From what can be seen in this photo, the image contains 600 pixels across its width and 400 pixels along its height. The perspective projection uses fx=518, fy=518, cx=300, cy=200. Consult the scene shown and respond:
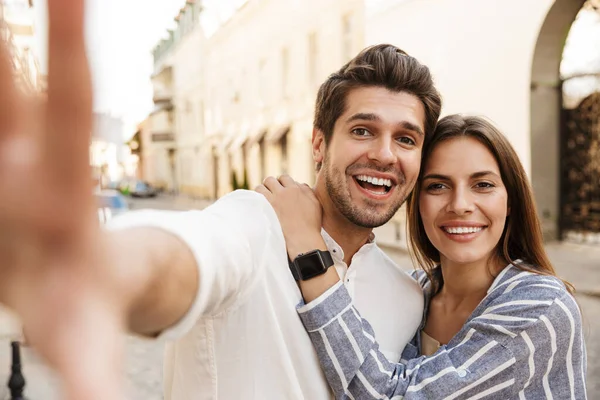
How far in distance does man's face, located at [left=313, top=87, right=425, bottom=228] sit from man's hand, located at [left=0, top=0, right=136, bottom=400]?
1.38m

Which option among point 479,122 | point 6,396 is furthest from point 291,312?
point 6,396

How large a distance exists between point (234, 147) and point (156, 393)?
18.7 m

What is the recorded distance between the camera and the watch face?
1444 mm

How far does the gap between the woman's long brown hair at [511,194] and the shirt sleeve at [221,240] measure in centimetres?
80

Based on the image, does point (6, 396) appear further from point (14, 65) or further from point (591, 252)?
point (591, 252)

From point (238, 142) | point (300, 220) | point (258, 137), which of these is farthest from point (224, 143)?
point (300, 220)

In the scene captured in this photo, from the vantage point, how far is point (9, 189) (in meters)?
0.31

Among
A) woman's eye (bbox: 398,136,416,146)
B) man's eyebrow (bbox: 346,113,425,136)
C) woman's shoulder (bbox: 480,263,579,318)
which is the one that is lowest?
woman's shoulder (bbox: 480,263,579,318)

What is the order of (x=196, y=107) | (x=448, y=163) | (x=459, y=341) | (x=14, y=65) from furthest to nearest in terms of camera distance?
(x=196, y=107)
(x=448, y=163)
(x=459, y=341)
(x=14, y=65)

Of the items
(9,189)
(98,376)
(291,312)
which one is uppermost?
(9,189)

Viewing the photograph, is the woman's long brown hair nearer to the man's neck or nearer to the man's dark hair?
the man's dark hair

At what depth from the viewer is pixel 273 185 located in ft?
5.95

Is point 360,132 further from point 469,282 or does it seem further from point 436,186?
point 469,282

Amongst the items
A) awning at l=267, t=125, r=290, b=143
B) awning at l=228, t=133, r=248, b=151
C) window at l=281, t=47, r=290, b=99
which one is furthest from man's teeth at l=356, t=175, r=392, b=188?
awning at l=228, t=133, r=248, b=151
